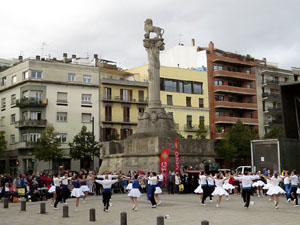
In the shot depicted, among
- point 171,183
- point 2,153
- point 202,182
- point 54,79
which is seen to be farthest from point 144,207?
point 2,153

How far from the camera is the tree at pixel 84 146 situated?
5316cm

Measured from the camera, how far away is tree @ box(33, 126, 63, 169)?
50562mm

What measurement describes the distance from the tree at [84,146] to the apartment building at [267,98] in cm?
3003

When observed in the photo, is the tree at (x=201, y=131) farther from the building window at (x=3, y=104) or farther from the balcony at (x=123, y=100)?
the building window at (x=3, y=104)

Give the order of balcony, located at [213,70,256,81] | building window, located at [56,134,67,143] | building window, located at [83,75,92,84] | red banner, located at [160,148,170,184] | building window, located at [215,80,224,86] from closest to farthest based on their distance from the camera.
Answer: red banner, located at [160,148,170,184] → building window, located at [56,134,67,143] → building window, located at [83,75,92,84] → balcony, located at [213,70,256,81] → building window, located at [215,80,224,86]

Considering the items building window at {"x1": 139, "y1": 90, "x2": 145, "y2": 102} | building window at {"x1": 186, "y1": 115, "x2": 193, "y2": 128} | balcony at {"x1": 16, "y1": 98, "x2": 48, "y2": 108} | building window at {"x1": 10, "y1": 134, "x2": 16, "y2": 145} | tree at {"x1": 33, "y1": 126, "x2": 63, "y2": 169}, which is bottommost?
tree at {"x1": 33, "y1": 126, "x2": 63, "y2": 169}

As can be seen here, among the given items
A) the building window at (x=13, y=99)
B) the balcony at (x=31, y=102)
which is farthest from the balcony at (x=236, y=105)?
the building window at (x=13, y=99)

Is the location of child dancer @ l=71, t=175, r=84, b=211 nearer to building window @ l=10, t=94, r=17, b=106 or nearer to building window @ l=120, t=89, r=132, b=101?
building window @ l=10, t=94, r=17, b=106

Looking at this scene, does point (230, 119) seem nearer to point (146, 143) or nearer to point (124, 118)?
point (124, 118)

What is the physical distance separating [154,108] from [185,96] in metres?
32.7

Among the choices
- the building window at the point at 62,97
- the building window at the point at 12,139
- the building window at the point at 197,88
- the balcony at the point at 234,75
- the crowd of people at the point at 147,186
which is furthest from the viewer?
the balcony at the point at 234,75

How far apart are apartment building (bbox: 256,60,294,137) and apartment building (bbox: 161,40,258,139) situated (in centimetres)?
117

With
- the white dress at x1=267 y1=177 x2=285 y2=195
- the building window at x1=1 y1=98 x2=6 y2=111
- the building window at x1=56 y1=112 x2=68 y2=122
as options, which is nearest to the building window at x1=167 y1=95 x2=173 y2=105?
the building window at x1=56 y1=112 x2=68 y2=122

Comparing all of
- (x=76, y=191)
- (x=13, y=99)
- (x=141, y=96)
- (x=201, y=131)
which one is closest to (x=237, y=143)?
(x=201, y=131)
